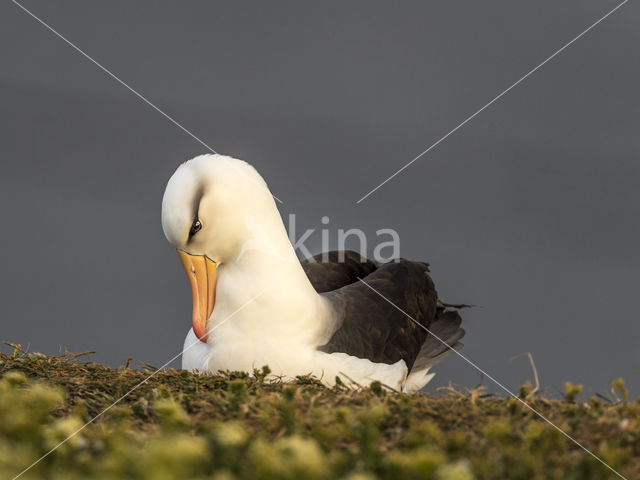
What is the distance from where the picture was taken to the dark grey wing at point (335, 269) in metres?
4.60

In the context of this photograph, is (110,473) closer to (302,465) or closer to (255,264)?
(302,465)

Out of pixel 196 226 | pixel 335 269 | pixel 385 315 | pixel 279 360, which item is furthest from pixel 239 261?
pixel 335 269

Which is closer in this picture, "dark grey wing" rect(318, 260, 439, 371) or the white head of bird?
the white head of bird

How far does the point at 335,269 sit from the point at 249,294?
1155mm

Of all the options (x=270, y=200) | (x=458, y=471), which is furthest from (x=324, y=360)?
Answer: (x=458, y=471)

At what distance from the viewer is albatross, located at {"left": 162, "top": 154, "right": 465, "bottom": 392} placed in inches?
141

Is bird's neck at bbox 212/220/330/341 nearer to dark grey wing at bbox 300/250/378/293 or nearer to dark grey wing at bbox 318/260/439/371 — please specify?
dark grey wing at bbox 318/260/439/371

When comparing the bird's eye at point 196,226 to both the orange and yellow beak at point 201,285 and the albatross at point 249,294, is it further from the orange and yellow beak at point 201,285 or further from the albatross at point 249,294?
the orange and yellow beak at point 201,285

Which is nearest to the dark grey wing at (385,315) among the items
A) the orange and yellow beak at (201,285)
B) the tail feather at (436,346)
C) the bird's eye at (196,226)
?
the tail feather at (436,346)

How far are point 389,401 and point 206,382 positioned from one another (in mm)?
800

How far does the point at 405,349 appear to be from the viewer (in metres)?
4.20

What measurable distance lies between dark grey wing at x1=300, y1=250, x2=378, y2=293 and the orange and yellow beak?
3.07 ft

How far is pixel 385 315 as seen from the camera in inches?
163

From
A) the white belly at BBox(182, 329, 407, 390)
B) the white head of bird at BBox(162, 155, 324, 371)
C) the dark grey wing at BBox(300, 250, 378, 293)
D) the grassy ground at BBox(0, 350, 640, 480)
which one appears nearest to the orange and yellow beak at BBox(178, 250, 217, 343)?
the white head of bird at BBox(162, 155, 324, 371)
